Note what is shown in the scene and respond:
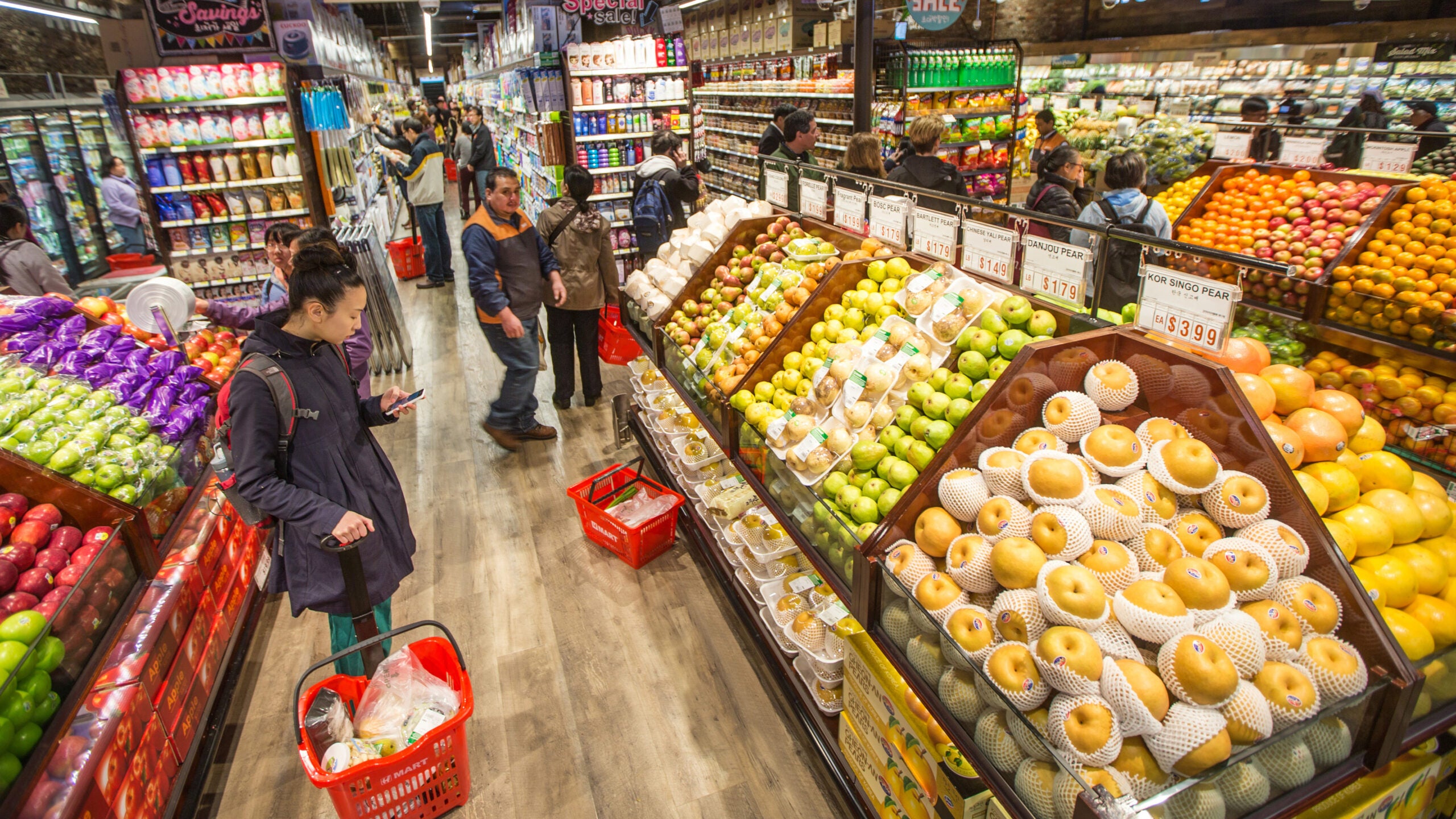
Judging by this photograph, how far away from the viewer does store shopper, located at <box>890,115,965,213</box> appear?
5156mm

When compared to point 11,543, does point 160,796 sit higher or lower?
lower

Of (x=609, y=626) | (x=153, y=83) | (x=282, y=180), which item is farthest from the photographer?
(x=282, y=180)

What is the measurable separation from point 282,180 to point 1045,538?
7.27m

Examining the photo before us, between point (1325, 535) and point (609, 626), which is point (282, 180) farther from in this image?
point (1325, 535)

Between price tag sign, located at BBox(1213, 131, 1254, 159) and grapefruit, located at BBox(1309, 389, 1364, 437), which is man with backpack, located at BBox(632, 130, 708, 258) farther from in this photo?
Answer: grapefruit, located at BBox(1309, 389, 1364, 437)

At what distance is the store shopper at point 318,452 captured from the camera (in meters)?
2.17

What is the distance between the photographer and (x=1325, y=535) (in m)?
1.58

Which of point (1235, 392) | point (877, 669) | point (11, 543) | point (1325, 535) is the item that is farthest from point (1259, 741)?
point (11, 543)

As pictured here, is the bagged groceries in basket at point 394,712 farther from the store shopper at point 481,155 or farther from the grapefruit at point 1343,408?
the store shopper at point 481,155

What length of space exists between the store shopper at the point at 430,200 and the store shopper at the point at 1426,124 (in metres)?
9.89

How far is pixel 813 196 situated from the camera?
13.0ft

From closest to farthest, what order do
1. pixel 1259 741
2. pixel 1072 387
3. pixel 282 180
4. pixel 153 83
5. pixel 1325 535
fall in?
A: pixel 1259 741 < pixel 1325 535 < pixel 1072 387 < pixel 153 83 < pixel 282 180

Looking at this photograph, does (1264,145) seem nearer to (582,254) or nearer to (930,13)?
(930,13)

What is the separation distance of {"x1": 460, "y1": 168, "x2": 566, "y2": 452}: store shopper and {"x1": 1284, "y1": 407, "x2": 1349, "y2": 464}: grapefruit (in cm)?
399
